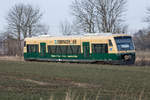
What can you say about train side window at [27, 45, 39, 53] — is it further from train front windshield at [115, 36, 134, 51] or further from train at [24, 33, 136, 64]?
train front windshield at [115, 36, 134, 51]

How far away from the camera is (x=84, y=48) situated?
32.7 m

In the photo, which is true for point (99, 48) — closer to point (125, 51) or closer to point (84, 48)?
point (84, 48)

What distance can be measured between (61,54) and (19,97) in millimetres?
23166

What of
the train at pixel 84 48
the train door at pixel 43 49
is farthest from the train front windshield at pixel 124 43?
the train door at pixel 43 49

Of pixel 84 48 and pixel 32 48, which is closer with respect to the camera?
pixel 84 48

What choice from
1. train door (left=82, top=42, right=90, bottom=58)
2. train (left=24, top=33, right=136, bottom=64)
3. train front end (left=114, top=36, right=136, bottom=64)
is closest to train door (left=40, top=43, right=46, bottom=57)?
train (left=24, top=33, right=136, bottom=64)

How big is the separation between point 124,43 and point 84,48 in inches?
165

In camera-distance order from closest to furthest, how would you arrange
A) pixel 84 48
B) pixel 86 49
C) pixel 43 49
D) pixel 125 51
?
pixel 125 51
pixel 86 49
pixel 84 48
pixel 43 49

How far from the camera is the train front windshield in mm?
30266

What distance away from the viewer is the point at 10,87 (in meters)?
15.0

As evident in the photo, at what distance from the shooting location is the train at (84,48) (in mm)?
30203

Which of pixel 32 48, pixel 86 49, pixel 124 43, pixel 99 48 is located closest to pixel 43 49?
pixel 32 48

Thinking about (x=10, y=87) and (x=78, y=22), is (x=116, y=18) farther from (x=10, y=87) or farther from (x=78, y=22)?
(x=10, y=87)

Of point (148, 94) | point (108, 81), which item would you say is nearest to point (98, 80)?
point (108, 81)
